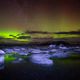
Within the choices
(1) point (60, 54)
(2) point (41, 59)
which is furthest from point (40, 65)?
(1) point (60, 54)

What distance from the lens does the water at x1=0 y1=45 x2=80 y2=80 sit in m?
1.45

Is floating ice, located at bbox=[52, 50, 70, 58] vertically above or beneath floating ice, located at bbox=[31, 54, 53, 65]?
above

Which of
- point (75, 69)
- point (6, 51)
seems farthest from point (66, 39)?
point (6, 51)

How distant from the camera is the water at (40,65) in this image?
1.45 metres

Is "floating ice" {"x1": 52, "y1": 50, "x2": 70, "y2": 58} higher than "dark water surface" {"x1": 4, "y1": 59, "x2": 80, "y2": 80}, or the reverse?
"floating ice" {"x1": 52, "y1": 50, "x2": 70, "y2": 58}

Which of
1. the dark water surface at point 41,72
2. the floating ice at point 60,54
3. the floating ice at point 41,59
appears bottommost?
the dark water surface at point 41,72

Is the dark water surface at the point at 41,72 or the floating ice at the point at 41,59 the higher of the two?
the floating ice at the point at 41,59

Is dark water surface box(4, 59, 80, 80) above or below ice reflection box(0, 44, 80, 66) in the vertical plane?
below

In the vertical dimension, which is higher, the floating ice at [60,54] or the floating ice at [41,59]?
the floating ice at [60,54]

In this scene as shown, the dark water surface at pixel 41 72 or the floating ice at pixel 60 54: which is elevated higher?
the floating ice at pixel 60 54

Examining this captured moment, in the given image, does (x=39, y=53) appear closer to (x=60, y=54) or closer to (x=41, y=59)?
(x=41, y=59)

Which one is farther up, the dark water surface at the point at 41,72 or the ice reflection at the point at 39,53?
the ice reflection at the point at 39,53

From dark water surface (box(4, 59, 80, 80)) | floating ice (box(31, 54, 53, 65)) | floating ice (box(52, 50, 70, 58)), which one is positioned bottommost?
dark water surface (box(4, 59, 80, 80))

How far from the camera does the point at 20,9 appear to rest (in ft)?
5.16
